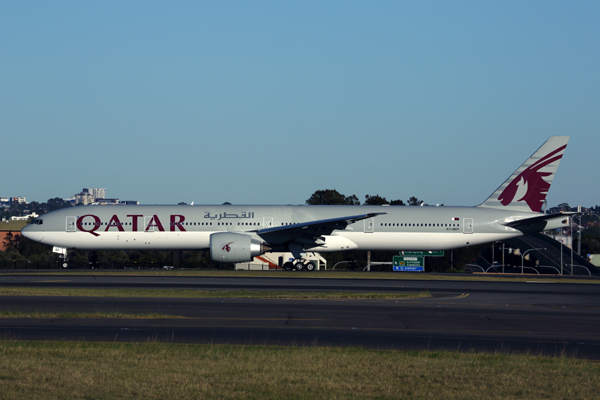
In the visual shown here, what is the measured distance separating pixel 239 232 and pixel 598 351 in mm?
27745

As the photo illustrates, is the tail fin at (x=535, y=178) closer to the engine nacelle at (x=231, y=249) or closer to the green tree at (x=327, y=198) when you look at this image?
the engine nacelle at (x=231, y=249)

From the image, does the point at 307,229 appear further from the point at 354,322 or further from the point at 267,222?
the point at 354,322

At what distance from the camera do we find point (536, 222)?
3931 centimetres

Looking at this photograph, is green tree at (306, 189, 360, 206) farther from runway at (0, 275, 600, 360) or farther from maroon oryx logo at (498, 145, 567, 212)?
runway at (0, 275, 600, 360)

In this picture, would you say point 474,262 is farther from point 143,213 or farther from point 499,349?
point 499,349

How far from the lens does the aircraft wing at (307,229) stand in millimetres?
36906

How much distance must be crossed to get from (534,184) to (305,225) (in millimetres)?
15821

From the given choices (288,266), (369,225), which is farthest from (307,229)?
(369,225)

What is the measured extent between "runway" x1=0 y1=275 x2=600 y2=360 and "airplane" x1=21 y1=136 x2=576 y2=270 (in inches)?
450

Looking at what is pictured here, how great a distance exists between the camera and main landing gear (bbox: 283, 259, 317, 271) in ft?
131

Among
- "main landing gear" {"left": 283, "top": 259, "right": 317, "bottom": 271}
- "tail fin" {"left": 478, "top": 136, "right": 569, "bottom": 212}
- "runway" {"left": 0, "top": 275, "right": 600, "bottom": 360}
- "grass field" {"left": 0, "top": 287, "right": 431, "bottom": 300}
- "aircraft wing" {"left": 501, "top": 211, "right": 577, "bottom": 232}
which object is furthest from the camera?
"tail fin" {"left": 478, "top": 136, "right": 569, "bottom": 212}

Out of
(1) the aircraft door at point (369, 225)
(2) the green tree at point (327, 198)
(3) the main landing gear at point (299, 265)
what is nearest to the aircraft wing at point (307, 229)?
(1) the aircraft door at point (369, 225)

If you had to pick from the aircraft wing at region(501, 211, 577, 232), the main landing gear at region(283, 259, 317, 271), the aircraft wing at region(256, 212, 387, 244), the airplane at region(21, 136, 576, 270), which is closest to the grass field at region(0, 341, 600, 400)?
the aircraft wing at region(256, 212, 387, 244)

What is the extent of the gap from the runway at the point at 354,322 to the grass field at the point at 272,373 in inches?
58.5
